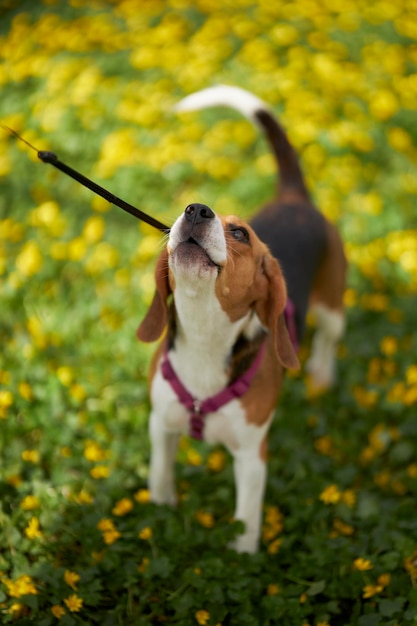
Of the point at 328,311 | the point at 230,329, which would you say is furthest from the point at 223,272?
the point at 328,311

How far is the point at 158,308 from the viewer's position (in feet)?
8.92

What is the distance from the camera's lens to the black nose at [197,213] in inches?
85.8

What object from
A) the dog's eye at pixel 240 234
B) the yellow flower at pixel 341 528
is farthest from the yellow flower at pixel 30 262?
the yellow flower at pixel 341 528

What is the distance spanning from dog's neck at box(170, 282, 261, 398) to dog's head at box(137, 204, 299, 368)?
0.03 m

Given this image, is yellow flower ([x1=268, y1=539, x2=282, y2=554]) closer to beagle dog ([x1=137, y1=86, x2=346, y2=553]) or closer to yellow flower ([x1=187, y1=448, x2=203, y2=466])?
beagle dog ([x1=137, y1=86, x2=346, y2=553])

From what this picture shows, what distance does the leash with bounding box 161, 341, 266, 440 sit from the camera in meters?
2.74

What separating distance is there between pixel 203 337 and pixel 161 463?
0.88m

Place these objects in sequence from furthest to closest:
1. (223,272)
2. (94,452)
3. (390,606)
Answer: (94,452), (390,606), (223,272)

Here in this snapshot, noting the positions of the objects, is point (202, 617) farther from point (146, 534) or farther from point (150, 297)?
point (150, 297)

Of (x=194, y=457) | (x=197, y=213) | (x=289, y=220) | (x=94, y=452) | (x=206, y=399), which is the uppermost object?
(x=197, y=213)

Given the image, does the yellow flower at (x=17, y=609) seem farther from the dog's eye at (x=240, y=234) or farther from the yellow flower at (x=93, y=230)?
the yellow flower at (x=93, y=230)

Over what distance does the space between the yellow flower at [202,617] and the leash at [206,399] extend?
0.73 metres

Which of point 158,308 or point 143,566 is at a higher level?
point 158,308

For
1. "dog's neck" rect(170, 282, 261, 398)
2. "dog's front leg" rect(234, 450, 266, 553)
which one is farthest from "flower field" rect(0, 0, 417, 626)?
"dog's neck" rect(170, 282, 261, 398)
